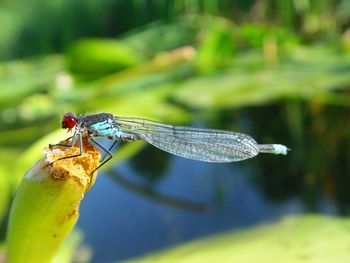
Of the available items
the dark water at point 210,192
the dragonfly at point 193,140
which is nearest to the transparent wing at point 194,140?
the dragonfly at point 193,140

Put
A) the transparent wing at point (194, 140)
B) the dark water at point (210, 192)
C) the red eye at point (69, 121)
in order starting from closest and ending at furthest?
the red eye at point (69, 121), the transparent wing at point (194, 140), the dark water at point (210, 192)

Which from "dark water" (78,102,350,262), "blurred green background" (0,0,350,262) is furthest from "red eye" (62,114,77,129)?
"dark water" (78,102,350,262)

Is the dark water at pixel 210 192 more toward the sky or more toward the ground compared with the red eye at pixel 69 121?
more toward the sky

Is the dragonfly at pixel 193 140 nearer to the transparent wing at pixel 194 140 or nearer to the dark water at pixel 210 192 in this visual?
the transparent wing at pixel 194 140

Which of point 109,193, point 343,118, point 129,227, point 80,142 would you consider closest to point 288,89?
point 343,118

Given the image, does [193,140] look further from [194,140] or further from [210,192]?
[210,192]
